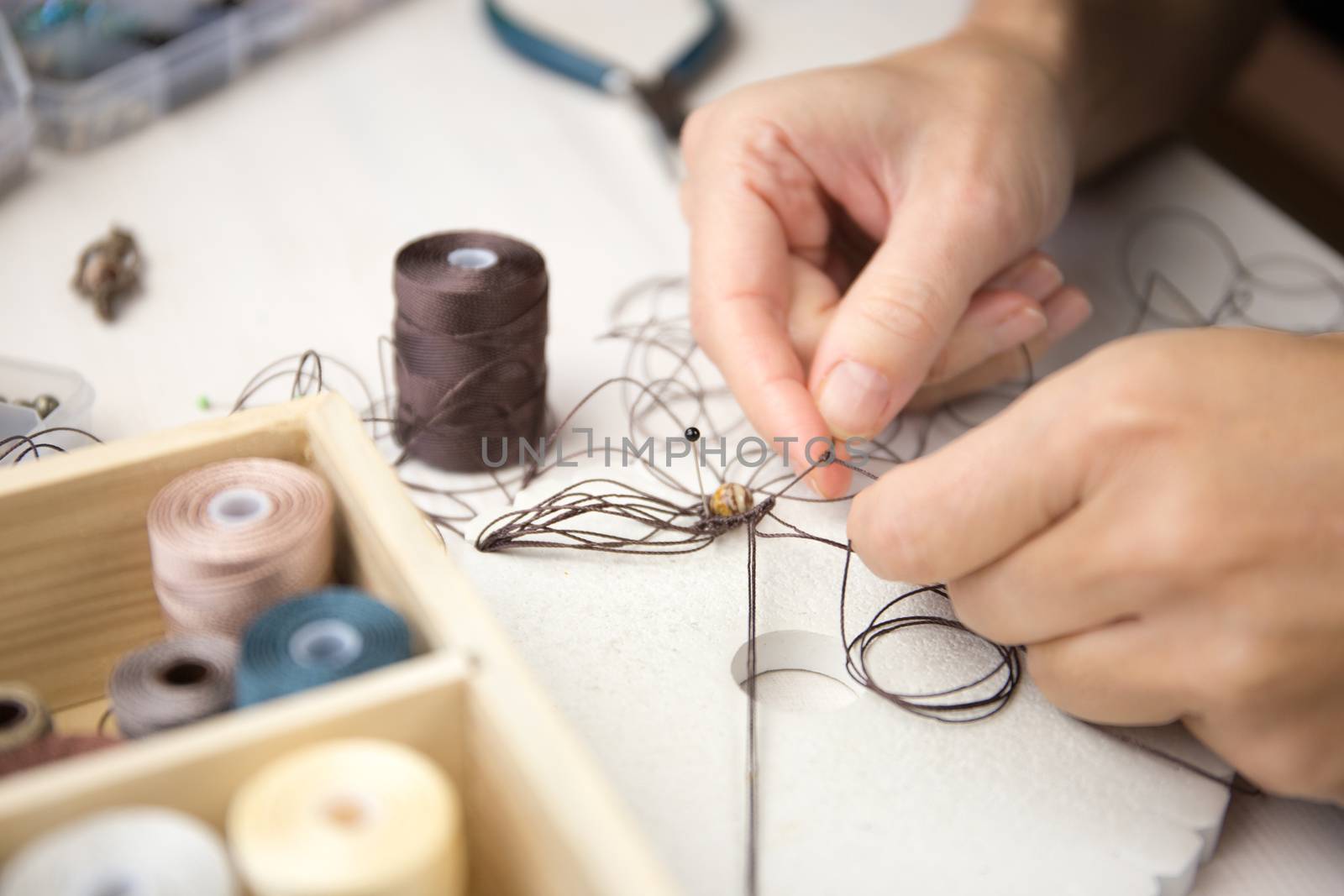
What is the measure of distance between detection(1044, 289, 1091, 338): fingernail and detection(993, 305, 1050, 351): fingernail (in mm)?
58

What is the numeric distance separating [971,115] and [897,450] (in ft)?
0.98

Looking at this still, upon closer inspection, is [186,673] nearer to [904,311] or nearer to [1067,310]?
[904,311]

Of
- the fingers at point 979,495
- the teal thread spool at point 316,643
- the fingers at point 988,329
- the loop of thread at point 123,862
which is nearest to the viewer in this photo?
the loop of thread at point 123,862

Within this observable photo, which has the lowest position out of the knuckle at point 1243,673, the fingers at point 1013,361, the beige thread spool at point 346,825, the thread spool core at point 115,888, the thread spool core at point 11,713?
the fingers at point 1013,361

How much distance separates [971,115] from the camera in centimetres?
101

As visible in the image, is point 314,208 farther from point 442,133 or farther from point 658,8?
point 658,8

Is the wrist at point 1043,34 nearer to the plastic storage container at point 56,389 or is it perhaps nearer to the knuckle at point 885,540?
the knuckle at point 885,540

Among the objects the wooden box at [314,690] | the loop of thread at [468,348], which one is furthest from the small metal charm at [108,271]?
the wooden box at [314,690]

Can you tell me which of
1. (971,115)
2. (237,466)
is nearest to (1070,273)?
(971,115)

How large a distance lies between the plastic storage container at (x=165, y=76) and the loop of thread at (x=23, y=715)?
91cm

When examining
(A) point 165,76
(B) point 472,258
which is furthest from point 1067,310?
(A) point 165,76

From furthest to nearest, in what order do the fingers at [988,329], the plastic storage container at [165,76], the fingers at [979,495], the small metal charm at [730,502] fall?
the plastic storage container at [165,76]
the fingers at [988,329]
the small metal charm at [730,502]
the fingers at [979,495]

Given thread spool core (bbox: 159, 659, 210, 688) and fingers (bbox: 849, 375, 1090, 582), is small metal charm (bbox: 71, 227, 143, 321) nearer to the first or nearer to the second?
thread spool core (bbox: 159, 659, 210, 688)

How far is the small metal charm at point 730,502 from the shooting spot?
2.80 ft
